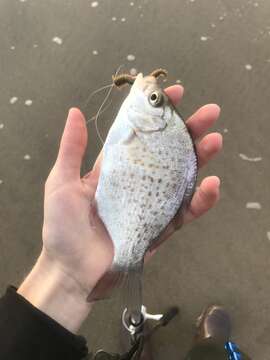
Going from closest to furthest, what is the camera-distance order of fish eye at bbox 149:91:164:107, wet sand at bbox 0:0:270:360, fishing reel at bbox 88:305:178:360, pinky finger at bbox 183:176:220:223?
fish eye at bbox 149:91:164:107 < pinky finger at bbox 183:176:220:223 < fishing reel at bbox 88:305:178:360 < wet sand at bbox 0:0:270:360

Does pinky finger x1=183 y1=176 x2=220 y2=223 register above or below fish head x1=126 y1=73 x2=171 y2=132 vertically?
below

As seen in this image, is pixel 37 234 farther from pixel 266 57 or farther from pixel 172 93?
pixel 266 57

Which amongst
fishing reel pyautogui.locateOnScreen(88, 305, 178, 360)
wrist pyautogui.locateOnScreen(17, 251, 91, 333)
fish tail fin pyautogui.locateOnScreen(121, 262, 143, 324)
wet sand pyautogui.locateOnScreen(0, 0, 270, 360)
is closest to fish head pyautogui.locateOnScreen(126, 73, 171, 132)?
fish tail fin pyautogui.locateOnScreen(121, 262, 143, 324)

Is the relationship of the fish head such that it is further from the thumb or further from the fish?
the thumb

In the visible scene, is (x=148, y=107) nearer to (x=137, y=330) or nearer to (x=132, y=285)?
(x=132, y=285)

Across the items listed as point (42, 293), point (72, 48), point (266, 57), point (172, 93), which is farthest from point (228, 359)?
point (72, 48)

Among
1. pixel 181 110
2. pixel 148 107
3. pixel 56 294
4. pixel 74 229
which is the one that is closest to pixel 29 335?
pixel 56 294
